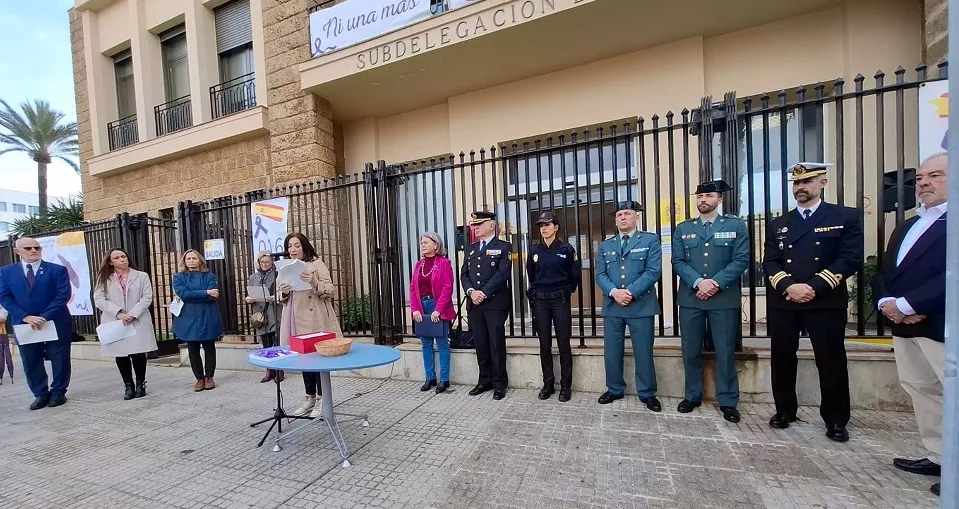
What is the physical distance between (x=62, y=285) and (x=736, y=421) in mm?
7713

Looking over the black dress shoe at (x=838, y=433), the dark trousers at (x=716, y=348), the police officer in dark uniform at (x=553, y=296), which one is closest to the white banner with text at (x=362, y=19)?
the police officer in dark uniform at (x=553, y=296)

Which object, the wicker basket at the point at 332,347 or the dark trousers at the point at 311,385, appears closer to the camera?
the wicker basket at the point at 332,347

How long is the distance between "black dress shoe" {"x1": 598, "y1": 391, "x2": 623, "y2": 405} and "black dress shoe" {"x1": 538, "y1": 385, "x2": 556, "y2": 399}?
0.51 m

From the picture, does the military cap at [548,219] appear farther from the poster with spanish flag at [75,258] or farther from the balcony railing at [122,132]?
the balcony railing at [122,132]

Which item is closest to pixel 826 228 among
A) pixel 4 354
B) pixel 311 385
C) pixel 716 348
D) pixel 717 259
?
pixel 717 259

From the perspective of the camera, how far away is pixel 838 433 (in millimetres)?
3176

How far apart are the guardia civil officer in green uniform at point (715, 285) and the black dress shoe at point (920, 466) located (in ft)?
3.42

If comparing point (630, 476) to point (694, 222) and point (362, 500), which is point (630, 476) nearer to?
point (362, 500)

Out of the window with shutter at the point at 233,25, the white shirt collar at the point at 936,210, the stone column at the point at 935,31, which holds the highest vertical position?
the window with shutter at the point at 233,25

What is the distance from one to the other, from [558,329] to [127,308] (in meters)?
5.34

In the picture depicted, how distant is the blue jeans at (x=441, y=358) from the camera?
4.89 m

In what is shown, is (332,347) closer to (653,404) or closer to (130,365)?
(653,404)

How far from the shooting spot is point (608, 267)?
4309 mm

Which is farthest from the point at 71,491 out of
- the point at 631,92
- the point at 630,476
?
the point at 631,92
